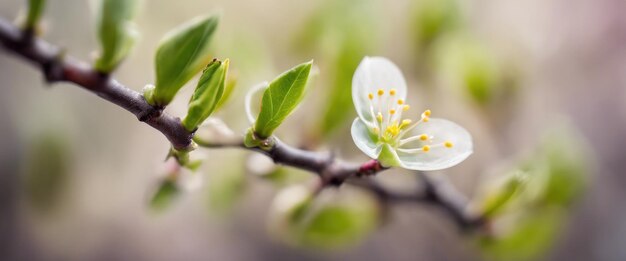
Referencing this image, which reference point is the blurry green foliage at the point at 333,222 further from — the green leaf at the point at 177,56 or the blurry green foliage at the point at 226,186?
the green leaf at the point at 177,56

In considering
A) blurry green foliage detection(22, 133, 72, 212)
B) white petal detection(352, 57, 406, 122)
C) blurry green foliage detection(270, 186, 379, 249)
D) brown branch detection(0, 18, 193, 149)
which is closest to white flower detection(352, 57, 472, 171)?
white petal detection(352, 57, 406, 122)

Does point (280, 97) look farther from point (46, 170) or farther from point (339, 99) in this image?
point (46, 170)

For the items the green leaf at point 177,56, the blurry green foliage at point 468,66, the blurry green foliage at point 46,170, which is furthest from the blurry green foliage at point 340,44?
the blurry green foliage at point 46,170

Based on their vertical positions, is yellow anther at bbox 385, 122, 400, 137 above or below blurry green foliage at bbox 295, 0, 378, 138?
above

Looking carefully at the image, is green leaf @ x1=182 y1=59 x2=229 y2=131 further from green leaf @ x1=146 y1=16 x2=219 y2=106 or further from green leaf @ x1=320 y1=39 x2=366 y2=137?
green leaf @ x1=320 y1=39 x2=366 y2=137

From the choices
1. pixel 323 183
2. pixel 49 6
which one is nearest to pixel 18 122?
pixel 49 6

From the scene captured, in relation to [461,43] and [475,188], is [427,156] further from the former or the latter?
[475,188]

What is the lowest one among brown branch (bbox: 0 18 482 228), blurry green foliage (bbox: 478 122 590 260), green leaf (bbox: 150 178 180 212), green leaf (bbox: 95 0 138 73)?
green leaf (bbox: 150 178 180 212)

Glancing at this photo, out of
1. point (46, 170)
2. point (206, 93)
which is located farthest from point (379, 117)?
point (46, 170)
